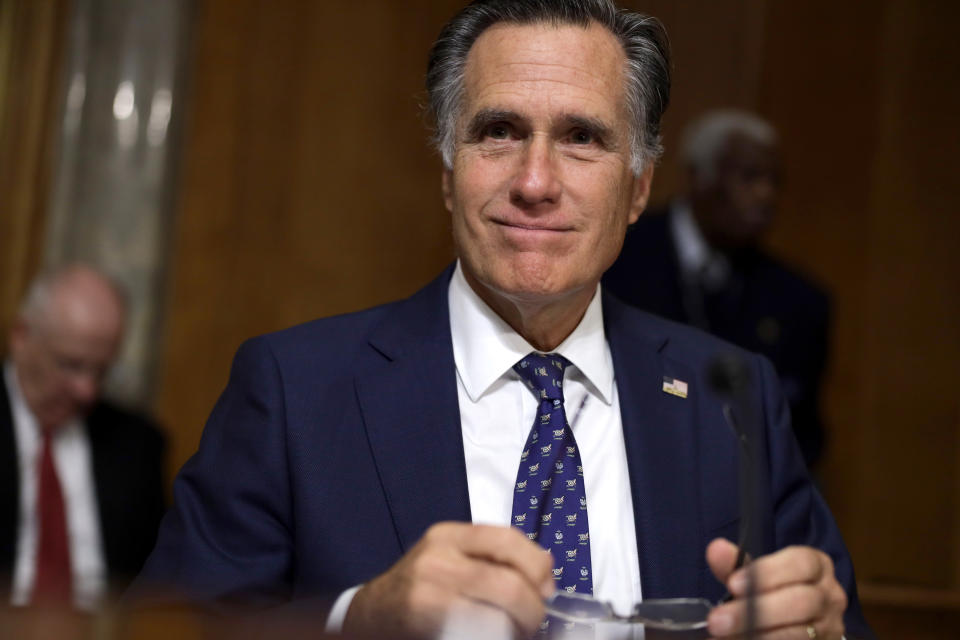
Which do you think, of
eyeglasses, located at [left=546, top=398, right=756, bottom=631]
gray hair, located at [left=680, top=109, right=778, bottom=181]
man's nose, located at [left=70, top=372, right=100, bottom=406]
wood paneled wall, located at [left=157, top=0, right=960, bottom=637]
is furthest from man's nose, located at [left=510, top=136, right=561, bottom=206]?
wood paneled wall, located at [left=157, top=0, right=960, bottom=637]

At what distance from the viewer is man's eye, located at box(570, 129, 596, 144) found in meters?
1.82

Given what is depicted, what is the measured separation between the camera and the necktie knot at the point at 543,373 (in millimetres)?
1788

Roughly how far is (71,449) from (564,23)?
2.03 metres

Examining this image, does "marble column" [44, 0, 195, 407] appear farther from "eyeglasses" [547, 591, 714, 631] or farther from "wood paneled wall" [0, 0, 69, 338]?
"eyeglasses" [547, 591, 714, 631]

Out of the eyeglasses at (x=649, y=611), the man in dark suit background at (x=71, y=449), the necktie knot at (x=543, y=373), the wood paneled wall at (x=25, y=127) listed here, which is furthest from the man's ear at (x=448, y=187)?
the wood paneled wall at (x=25, y=127)

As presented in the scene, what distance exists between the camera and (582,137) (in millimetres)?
1827

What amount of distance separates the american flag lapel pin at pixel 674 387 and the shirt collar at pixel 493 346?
10 centimetres

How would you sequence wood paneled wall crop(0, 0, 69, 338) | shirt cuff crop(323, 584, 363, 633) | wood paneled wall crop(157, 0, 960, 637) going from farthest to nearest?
wood paneled wall crop(157, 0, 960, 637) → wood paneled wall crop(0, 0, 69, 338) → shirt cuff crop(323, 584, 363, 633)

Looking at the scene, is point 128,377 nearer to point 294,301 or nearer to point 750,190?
point 294,301

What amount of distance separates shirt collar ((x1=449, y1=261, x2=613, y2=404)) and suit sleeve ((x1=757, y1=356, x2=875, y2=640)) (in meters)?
0.29

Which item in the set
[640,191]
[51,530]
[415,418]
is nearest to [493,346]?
[415,418]

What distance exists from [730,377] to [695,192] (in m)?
2.69

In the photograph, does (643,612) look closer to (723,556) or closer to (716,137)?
(723,556)

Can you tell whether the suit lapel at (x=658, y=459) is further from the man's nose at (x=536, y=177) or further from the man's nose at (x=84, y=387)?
the man's nose at (x=84, y=387)
